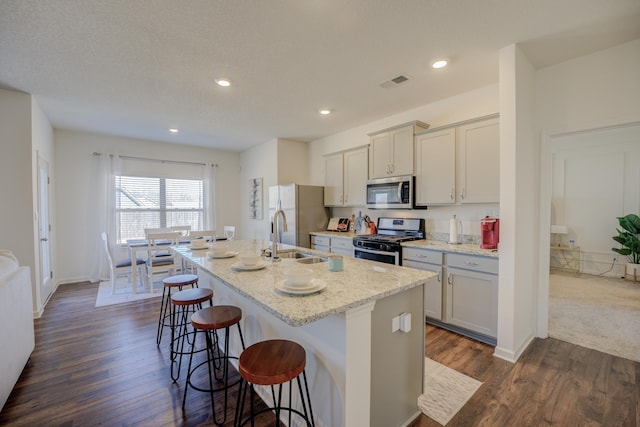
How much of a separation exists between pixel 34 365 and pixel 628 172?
8532 mm

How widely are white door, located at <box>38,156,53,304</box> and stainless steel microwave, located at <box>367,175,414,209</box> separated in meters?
4.45

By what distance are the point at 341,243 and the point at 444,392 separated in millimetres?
2402

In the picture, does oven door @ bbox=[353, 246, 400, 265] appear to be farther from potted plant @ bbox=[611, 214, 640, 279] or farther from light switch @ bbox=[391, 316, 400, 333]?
potted plant @ bbox=[611, 214, 640, 279]

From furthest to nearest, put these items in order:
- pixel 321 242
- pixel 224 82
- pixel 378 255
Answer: pixel 321 242 < pixel 378 255 < pixel 224 82

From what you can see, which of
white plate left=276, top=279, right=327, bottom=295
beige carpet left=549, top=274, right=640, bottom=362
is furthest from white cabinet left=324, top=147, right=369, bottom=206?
white plate left=276, top=279, right=327, bottom=295

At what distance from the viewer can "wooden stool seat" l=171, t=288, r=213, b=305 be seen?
221 cm

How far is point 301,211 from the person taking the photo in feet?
15.6

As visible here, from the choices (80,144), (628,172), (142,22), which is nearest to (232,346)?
(142,22)

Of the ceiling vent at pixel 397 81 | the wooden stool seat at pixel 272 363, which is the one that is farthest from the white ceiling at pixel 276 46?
the wooden stool seat at pixel 272 363

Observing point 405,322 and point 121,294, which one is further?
point 121,294

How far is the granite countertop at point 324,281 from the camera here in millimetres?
1169

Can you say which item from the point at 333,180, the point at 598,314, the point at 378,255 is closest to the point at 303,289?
the point at 378,255

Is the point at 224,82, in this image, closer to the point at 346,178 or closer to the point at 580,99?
the point at 346,178

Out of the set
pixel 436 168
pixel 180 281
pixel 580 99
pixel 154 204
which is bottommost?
pixel 180 281
